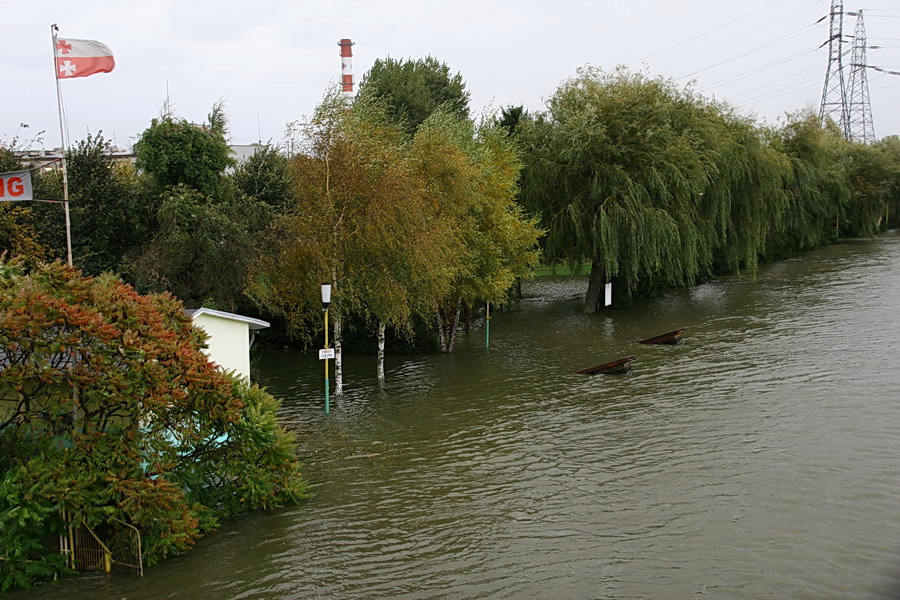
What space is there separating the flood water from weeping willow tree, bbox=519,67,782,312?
658 cm

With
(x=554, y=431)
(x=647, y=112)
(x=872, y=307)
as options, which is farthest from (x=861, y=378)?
(x=647, y=112)

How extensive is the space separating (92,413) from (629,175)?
90.6 feet

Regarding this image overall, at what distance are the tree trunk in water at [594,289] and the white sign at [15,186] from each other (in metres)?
27.9

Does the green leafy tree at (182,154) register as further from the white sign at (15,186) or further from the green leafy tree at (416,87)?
the green leafy tree at (416,87)

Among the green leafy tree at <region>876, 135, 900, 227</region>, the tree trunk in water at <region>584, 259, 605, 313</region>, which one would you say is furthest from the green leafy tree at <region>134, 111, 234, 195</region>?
the green leafy tree at <region>876, 135, 900, 227</region>

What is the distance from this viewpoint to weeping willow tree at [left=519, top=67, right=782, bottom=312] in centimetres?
3416

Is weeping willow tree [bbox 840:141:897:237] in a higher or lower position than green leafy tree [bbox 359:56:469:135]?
lower

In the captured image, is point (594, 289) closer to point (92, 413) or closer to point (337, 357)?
point (337, 357)

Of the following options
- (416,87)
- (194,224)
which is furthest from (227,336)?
(416,87)

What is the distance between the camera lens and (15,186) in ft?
50.0

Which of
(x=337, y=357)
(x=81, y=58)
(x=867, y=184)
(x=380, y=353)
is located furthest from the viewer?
(x=867, y=184)

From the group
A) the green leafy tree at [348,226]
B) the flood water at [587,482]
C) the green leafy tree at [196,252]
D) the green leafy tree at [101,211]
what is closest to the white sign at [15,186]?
the green leafy tree at [348,226]

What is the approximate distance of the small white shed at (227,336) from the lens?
52.1 ft

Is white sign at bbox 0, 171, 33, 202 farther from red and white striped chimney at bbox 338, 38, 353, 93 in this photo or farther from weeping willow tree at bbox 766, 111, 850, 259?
red and white striped chimney at bbox 338, 38, 353, 93
